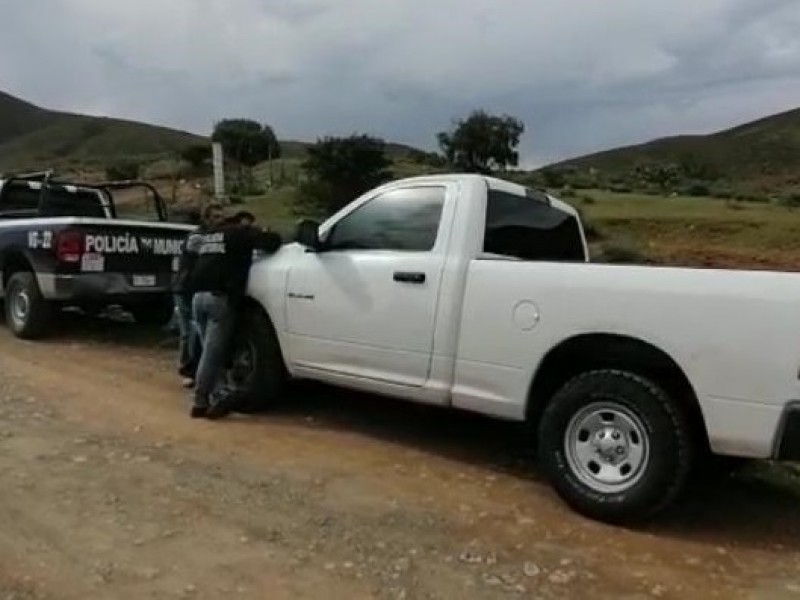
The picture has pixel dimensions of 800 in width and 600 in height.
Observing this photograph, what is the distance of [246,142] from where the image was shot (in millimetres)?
65750

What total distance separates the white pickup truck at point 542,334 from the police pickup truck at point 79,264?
3221 millimetres

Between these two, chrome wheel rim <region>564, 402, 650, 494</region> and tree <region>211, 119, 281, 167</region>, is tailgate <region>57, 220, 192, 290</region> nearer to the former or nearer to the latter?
chrome wheel rim <region>564, 402, 650, 494</region>

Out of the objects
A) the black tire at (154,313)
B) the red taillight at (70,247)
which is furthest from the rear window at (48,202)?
the red taillight at (70,247)

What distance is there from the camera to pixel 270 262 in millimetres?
7617

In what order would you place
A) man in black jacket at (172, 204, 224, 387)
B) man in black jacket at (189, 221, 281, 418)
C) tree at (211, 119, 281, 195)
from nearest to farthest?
man in black jacket at (189, 221, 281, 418)
man in black jacket at (172, 204, 224, 387)
tree at (211, 119, 281, 195)

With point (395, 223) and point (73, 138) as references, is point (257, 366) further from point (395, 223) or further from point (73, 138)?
point (73, 138)

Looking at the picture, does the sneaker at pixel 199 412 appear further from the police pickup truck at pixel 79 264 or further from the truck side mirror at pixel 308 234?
the police pickup truck at pixel 79 264

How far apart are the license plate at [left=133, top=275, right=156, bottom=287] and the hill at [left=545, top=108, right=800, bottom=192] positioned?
178 ft

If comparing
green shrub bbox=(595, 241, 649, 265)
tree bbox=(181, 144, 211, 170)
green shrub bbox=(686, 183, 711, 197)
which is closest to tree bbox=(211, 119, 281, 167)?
tree bbox=(181, 144, 211, 170)

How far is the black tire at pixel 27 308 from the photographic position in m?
10.6

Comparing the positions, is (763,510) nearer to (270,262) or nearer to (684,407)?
(684,407)

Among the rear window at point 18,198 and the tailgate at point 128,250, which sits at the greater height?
the rear window at point 18,198

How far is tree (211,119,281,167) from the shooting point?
6397cm

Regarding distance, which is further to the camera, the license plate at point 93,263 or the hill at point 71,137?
the hill at point 71,137
